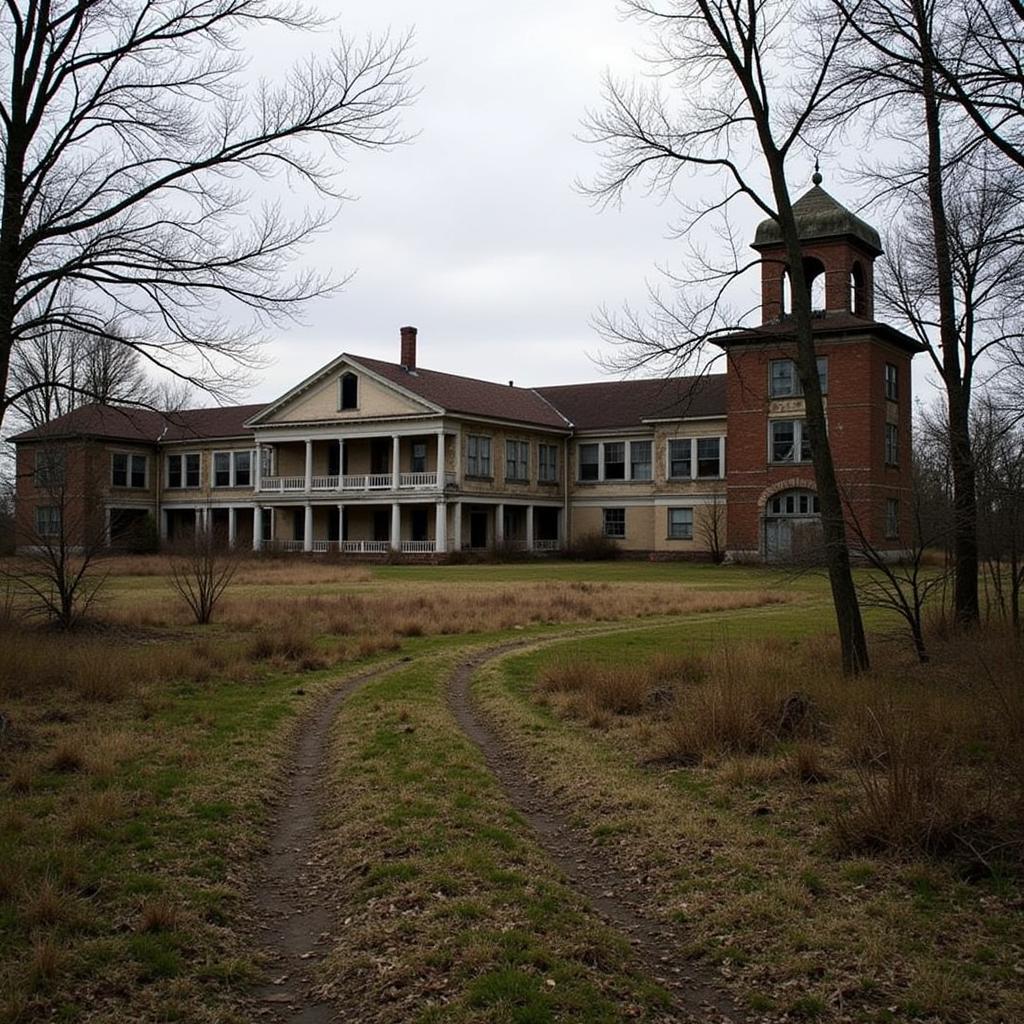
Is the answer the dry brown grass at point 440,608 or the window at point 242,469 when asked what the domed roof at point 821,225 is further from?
the window at point 242,469

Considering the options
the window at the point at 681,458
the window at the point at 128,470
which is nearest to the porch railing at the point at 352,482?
the window at the point at 128,470

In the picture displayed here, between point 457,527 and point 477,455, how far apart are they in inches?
161

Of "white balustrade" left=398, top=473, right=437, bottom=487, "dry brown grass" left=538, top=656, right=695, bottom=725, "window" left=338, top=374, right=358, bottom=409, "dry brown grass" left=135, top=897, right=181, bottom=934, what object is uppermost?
"window" left=338, top=374, right=358, bottom=409

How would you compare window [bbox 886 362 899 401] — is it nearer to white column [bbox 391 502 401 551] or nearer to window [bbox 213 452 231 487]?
white column [bbox 391 502 401 551]

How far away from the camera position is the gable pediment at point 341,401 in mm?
51125

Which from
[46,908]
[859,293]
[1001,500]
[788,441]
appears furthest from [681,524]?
[46,908]

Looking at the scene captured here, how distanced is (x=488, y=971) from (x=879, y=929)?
2.12 m

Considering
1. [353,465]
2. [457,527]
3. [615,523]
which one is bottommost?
[457,527]

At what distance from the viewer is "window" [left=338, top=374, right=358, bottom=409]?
53.2 m

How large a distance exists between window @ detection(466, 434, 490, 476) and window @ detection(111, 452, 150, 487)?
75.7ft

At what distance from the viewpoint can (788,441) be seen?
4425cm

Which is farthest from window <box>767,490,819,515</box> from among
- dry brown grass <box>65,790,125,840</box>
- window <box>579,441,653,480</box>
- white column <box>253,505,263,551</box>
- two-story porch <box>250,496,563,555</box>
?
dry brown grass <box>65,790,125,840</box>

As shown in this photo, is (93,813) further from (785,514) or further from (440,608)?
(785,514)

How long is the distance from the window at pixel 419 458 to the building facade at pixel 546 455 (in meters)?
0.06
